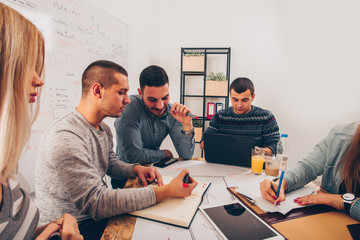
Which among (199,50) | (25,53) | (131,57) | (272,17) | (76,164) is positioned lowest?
(76,164)

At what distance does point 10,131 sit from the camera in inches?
19.6

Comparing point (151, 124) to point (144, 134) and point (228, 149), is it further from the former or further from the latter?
point (228, 149)

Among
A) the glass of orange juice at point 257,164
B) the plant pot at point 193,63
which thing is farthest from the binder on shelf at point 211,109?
the glass of orange juice at point 257,164

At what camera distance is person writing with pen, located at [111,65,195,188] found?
4.66ft

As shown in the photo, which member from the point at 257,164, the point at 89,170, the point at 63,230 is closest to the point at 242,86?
the point at 257,164

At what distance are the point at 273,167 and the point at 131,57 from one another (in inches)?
84.2

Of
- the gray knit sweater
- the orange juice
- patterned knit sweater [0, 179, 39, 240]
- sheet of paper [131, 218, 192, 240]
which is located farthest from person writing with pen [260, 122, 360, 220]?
patterned knit sweater [0, 179, 39, 240]

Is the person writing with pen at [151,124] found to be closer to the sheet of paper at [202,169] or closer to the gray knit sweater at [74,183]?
the sheet of paper at [202,169]

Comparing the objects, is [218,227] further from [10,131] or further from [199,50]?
[199,50]

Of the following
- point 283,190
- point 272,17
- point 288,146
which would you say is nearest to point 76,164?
point 283,190

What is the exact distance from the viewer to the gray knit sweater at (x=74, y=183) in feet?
2.36

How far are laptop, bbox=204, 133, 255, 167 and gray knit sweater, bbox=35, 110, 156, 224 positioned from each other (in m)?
0.60

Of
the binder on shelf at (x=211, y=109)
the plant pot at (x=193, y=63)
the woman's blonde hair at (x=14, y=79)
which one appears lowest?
the binder on shelf at (x=211, y=109)

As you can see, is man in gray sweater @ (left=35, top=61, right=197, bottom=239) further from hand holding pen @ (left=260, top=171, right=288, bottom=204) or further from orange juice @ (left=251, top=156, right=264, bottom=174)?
orange juice @ (left=251, top=156, right=264, bottom=174)
